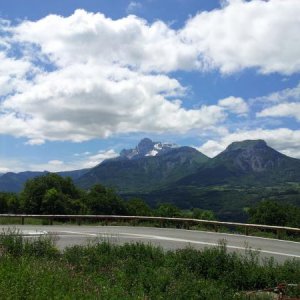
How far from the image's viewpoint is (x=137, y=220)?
3509 cm

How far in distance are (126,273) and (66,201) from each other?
56653 mm

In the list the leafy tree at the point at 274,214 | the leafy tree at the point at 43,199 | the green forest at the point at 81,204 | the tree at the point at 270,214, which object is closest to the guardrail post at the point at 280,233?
the green forest at the point at 81,204

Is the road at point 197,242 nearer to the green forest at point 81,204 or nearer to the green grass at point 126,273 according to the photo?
the green grass at point 126,273

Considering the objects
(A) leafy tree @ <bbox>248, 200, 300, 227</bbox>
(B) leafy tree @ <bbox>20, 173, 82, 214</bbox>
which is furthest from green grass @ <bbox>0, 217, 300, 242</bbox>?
(A) leafy tree @ <bbox>248, 200, 300, 227</bbox>

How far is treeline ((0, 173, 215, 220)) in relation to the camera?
218ft

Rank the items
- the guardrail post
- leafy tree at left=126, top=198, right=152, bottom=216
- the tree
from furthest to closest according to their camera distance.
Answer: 1. leafy tree at left=126, top=198, right=152, bottom=216
2. the tree
3. the guardrail post

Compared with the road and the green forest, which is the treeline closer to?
the green forest

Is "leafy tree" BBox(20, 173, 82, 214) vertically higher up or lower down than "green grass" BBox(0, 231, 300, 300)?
higher up

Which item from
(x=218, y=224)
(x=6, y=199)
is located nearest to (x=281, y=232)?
(x=218, y=224)

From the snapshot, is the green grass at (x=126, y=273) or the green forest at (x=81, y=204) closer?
the green grass at (x=126, y=273)

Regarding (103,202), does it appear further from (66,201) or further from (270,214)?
(270,214)

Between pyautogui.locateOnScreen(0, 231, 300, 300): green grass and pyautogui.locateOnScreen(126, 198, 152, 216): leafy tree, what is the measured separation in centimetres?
6270

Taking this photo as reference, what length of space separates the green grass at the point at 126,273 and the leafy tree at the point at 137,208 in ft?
206

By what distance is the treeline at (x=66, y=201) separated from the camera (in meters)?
66.6
